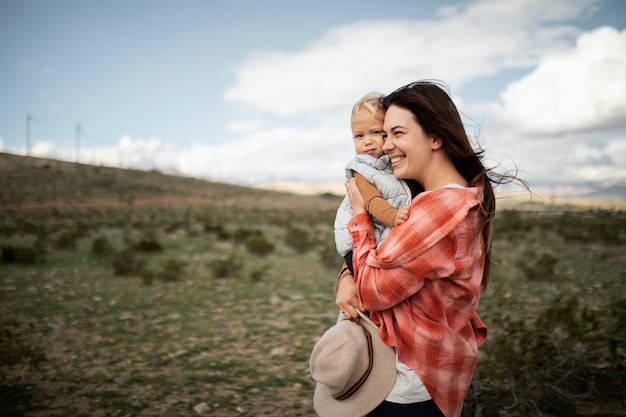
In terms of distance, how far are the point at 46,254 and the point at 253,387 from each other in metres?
10.6

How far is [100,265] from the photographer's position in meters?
11.0

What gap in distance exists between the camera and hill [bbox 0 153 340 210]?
48062 mm

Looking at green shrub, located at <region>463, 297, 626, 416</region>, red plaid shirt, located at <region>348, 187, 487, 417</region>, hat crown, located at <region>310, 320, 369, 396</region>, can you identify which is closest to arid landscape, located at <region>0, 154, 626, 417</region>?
green shrub, located at <region>463, 297, 626, 416</region>

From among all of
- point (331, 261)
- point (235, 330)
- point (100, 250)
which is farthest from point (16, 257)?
point (331, 261)

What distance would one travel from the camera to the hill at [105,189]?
48062 mm

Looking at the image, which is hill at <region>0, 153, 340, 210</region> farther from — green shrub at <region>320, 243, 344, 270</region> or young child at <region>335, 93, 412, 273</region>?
young child at <region>335, 93, 412, 273</region>

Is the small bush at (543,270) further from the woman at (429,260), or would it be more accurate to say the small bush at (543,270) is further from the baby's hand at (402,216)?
the baby's hand at (402,216)

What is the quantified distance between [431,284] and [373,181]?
1.96 ft

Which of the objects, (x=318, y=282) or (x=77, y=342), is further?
(x=318, y=282)

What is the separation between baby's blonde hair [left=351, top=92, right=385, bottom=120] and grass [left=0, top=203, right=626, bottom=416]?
262cm

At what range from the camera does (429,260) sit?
5.24 ft

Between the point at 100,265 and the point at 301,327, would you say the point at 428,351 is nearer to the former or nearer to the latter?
the point at 301,327

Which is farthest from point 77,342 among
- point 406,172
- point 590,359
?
point 590,359

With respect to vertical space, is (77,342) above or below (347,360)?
below
